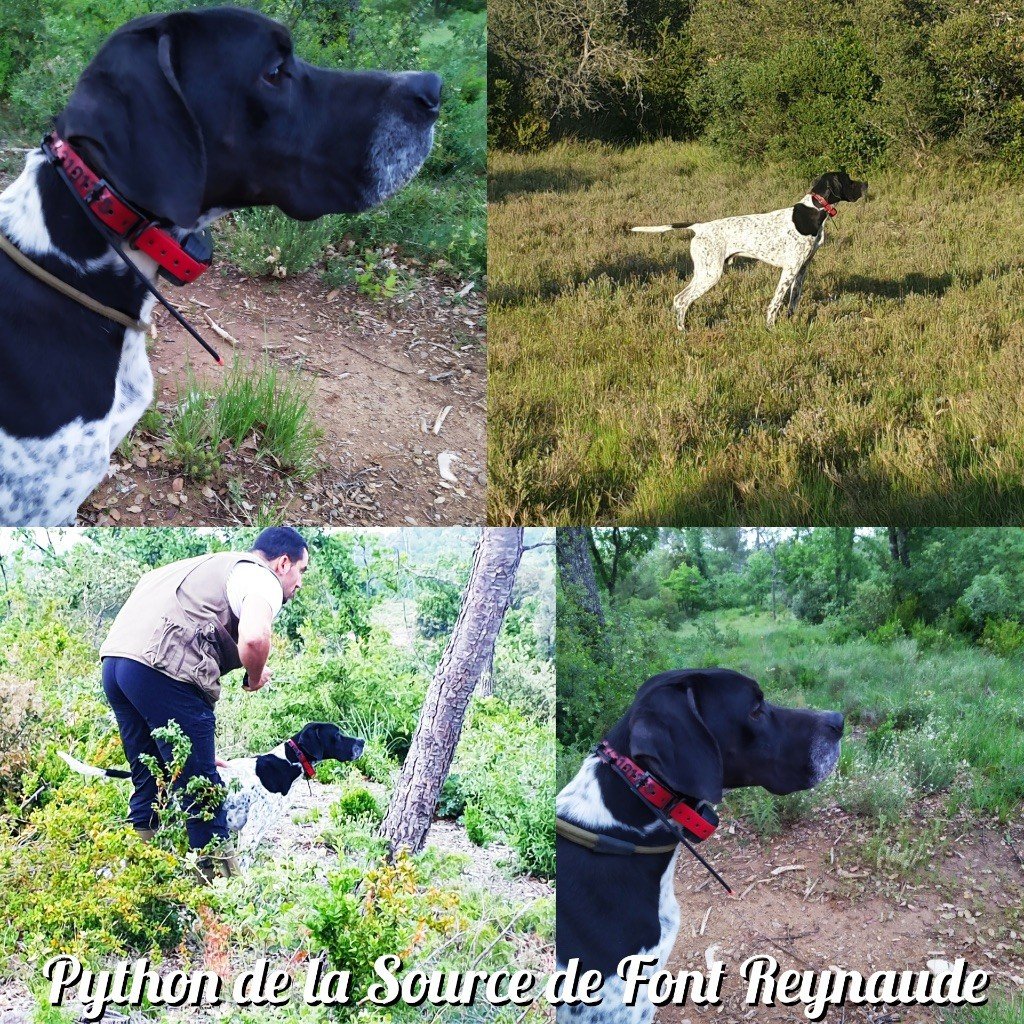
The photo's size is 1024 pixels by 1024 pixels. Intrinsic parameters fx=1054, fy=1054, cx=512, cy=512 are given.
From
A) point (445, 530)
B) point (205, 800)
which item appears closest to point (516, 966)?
point (205, 800)

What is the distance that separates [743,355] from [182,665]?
331 cm

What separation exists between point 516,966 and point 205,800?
3.68ft

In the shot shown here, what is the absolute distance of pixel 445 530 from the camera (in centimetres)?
377

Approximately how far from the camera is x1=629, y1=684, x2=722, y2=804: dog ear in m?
2.68

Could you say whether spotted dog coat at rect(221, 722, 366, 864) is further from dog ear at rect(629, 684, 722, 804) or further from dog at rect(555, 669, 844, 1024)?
dog ear at rect(629, 684, 722, 804)

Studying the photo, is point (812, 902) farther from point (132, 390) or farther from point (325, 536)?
point (132, 390)

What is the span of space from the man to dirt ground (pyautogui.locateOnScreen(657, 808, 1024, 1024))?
1.66 meters

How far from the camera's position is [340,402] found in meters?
5.06

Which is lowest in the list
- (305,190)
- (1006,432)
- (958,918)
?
(958,918)

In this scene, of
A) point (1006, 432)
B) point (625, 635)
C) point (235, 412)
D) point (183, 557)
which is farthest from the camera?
point (1006, 432)

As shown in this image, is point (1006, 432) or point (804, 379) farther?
point (804, 379)

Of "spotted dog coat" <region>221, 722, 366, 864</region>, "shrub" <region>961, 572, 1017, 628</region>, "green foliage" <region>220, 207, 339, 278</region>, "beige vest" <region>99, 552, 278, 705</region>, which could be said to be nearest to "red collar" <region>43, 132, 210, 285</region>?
"beige vest" <region>99, 552, 278, 705</region>

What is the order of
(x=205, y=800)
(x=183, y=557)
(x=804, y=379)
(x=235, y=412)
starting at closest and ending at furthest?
(x=205, y=800)
(x=183, y=557)
(x=235, y=412)
(x=804, y=379)

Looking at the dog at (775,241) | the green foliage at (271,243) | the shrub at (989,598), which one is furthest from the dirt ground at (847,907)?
the green foliage at (271,243)
